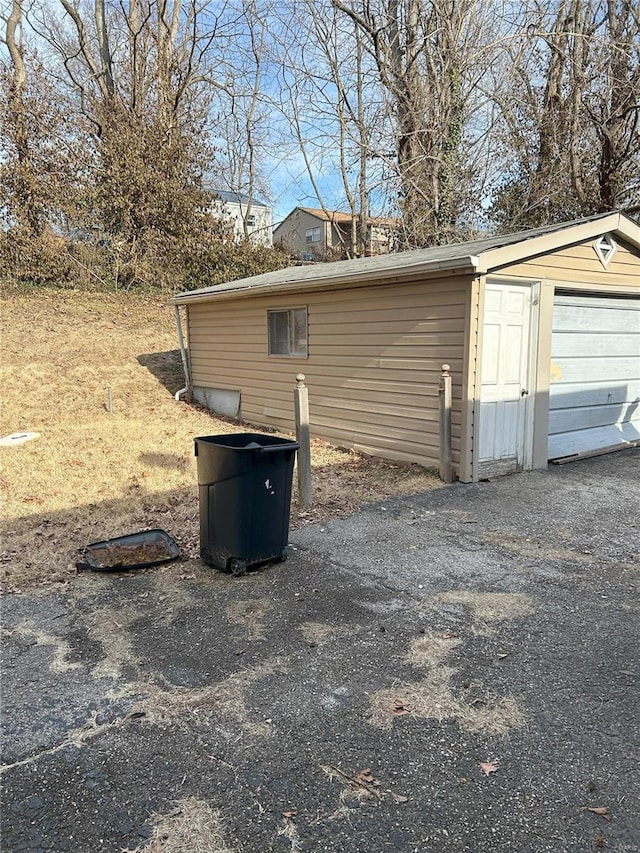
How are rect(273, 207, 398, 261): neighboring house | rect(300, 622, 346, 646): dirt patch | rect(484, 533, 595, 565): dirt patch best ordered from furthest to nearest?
rect(273, 207, 398, 261): neighboring house
rect(484, 533, 595, 565): dirt patch
rect(300, 622, 346, 646): dirt patch

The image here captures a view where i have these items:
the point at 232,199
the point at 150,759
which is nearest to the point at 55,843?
the point at 150,759

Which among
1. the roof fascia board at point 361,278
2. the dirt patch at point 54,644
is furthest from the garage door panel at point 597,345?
the dirt patch at point 54,644

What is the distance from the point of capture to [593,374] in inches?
304

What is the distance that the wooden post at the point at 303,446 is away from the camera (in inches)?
211

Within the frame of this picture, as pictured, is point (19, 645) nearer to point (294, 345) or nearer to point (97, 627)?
point (97, 627)

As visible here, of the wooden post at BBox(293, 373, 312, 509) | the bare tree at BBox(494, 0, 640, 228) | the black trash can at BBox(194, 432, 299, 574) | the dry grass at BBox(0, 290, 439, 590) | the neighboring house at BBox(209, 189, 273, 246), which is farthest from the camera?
the neighboring house at BBox(209, 189, 273, 246)

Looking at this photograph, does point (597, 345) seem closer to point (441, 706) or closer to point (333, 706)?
point (441, 706)

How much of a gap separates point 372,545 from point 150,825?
2870 mm

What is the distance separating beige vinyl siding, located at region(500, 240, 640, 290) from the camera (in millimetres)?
6477

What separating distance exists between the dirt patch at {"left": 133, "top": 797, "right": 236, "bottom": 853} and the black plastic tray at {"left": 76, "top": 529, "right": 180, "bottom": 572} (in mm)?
2270

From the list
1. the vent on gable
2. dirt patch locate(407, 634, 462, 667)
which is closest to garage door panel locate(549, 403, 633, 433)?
the vent on gable

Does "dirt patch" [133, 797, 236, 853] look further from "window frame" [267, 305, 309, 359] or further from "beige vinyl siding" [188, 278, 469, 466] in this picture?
"window frame" [267, 305, 309, 359]

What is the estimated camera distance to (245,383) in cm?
Answer: 1031

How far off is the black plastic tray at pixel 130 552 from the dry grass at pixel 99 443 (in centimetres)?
13
